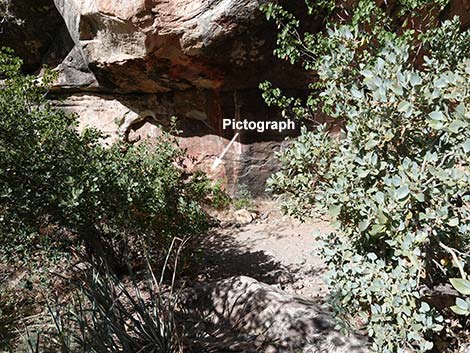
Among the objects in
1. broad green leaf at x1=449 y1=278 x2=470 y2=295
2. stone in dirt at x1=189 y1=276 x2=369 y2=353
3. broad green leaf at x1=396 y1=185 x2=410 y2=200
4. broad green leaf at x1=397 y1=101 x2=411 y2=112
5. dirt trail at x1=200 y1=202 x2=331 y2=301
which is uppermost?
broad green leaf at x1=397 y1=101 x2=411 y2=112

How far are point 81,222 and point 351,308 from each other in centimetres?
163

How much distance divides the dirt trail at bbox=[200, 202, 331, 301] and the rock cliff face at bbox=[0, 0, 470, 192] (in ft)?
2.72

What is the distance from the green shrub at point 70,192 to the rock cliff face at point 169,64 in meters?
1.31

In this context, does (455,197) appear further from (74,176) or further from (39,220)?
(39,220)

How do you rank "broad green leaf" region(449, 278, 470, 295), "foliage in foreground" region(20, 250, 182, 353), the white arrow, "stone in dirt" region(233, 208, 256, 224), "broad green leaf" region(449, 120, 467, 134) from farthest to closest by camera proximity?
1. the white arrow
2. "stone in dirt" region(233, 208, 256, 224)
3. "foliage in foreground" region(20, 250, 182, 353)
4. "broad green leaf" region(449, 120, 467, 134)
5. "broad green leaf" region(449, 278, 470, 295)

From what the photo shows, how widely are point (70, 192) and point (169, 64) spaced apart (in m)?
2.50

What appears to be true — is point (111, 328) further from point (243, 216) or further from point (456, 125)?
point (243, 216)

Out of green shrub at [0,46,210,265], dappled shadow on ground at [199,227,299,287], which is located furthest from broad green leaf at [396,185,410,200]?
dappled shadow on ground at [199,227,299,287]

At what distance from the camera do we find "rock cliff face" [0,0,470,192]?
12.3 ft

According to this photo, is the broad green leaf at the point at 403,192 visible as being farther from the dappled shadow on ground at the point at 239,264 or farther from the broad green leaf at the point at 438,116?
the dappled shadow on ground at the point at 239,264

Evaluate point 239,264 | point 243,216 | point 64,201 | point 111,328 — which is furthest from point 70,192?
point 243,216

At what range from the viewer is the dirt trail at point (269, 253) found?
3.00 m

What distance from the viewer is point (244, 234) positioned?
4176 millimetres

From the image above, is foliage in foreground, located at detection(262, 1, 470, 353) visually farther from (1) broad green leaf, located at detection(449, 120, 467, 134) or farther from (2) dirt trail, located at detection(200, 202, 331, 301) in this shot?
(2) dirt trail, located at detection(200, 202, 331, 301)
